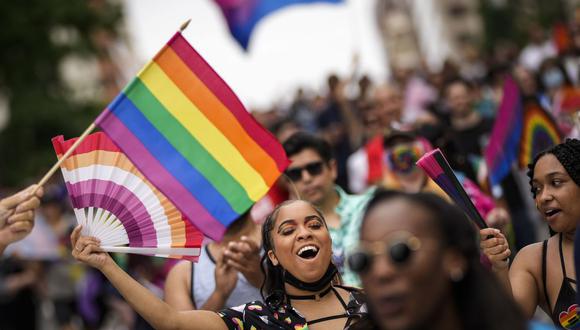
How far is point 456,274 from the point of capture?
Answer: 3264 millimetres

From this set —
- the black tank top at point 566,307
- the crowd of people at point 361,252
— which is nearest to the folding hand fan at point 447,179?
the crowd of people at point 361,252

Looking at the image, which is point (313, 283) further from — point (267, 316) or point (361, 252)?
point (361, 252)

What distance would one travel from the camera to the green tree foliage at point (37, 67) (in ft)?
91.4

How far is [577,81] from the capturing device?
1207 centimetres

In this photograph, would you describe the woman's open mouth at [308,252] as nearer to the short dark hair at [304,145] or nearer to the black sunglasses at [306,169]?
the black sunglasses at [306,169]

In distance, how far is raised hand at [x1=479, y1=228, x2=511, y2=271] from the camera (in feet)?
15.2

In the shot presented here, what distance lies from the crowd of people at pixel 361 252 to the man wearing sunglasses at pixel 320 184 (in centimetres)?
1

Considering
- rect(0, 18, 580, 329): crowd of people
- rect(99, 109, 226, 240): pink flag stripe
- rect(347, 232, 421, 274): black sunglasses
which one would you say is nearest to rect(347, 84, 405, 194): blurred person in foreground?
rect(0, 18, 580, 329): crowd of people

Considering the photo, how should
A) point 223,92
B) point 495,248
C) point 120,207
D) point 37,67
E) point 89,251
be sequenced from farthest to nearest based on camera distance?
1. point 37,67
2. point 223,92
3. point 120,207
4. point 89,251
5. point 495,248

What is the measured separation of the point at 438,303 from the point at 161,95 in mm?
3095

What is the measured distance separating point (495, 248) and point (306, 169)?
246 cm

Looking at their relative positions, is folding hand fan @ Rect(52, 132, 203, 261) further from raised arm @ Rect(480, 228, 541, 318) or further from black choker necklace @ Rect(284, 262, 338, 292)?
raised arm @ Rect(480, 228, 541, 318)

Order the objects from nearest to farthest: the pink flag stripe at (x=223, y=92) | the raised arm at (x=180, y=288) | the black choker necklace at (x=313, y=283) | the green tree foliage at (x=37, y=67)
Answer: the black choker necklace at (x=313, y=283)
the raised arm at (x=180, y=288)
the pink flag stripe at (x=223, y=92)
the green tree foliage at (x=37, y=67)

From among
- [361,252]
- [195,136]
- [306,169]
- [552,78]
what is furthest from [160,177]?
[552,78]
